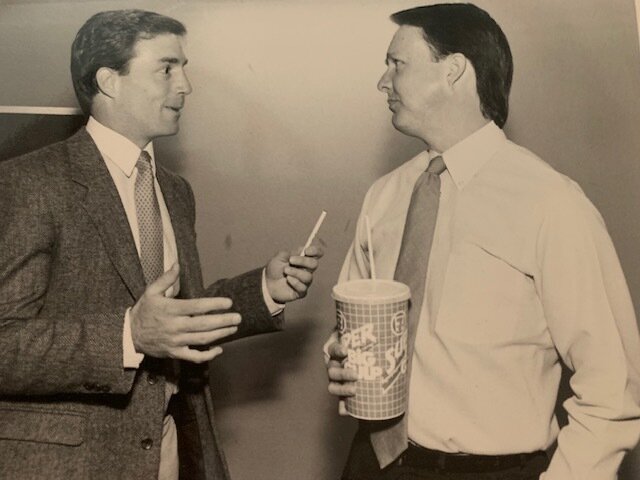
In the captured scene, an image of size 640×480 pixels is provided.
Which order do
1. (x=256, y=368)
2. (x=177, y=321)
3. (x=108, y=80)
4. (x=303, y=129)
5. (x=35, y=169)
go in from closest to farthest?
(x=177, y=321) → (x=35, y=169) → (x=108, y=80) → (x=303, y=129) → (x=256, y=368)

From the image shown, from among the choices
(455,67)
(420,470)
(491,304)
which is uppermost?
(455,67)

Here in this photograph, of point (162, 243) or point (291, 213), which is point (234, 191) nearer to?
point (291, 213)

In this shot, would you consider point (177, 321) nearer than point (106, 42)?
Yes

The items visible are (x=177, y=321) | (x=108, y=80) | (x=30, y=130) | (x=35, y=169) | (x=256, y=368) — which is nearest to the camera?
(x=177, y=321)

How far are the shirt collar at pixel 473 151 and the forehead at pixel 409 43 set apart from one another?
0.13 meters

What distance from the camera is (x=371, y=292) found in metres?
0.82

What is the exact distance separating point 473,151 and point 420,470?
42 centimetres

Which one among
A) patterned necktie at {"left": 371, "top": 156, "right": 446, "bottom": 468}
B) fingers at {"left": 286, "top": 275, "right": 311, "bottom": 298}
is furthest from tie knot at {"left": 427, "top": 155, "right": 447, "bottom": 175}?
fingers at {"left": 286, "top": 275, "right": 311, "bottom": 298}

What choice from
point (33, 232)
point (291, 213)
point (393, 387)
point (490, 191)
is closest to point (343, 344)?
point (393, 387)

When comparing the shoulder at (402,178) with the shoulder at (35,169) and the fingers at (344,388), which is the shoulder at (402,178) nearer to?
the fingers at (344,388)

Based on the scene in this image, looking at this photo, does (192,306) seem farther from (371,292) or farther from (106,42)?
(106,42)

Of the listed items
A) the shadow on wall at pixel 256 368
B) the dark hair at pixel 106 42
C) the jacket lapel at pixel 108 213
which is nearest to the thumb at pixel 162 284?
the jacket lapel at pixel 108 213

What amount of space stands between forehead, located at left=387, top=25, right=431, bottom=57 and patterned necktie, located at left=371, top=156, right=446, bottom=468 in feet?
0.48

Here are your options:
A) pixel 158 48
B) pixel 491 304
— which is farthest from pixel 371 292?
pixel 158 48
